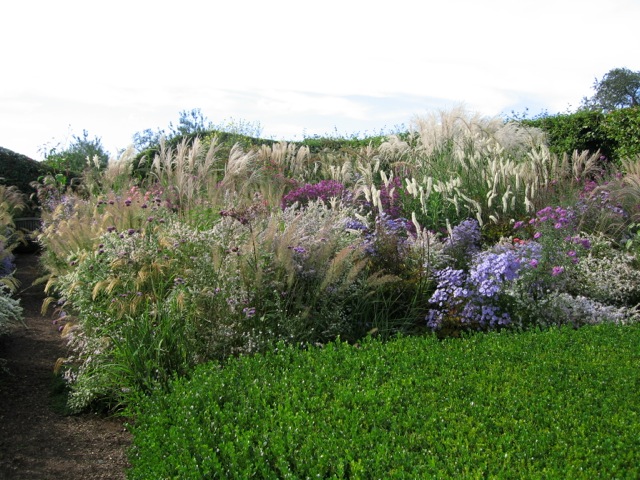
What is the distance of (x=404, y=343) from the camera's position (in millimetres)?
4520

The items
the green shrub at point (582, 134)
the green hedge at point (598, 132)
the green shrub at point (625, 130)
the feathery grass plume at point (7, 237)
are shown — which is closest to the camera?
the feathery grass plume at point (7, 237)

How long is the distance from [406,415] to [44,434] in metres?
2.90

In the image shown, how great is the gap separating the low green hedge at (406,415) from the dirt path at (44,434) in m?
0.47

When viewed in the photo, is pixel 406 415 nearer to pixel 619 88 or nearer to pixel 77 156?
pixel 77 156

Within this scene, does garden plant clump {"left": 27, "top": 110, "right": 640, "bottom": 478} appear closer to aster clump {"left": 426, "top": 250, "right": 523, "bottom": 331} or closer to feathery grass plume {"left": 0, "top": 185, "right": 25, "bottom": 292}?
aster clump {"left": 426, "top": 250, "right": 523, "bottom": 331}

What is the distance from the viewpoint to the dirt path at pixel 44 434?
4.05 meters

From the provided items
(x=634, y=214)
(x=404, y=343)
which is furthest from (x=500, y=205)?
(x=404, y=343)

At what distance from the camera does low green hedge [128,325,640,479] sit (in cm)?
282

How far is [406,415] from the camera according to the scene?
3219 mm

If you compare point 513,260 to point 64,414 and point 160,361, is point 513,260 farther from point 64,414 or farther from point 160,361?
point 64,414

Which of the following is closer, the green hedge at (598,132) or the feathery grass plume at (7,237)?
the feathery grass plume at (7,237)

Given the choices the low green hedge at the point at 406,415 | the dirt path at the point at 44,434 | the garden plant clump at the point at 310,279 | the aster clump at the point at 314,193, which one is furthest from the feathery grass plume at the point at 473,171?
the dirt path at the point at 44,434

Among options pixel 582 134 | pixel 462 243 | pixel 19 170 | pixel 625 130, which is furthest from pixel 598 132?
pixel 19 170

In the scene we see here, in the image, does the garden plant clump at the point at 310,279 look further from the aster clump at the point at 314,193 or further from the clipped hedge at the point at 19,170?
the clipped hedge at the point at 19,170
